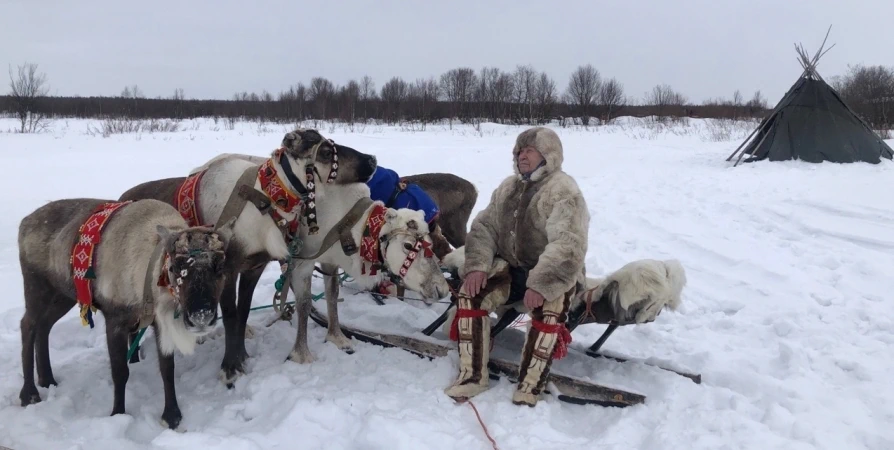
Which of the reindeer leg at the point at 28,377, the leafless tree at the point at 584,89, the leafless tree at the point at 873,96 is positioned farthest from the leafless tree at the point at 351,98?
the reindeer leg at the point at 28,377

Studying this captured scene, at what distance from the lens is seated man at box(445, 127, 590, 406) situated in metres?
3.50

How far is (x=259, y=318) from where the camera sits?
522 cm

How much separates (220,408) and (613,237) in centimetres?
573

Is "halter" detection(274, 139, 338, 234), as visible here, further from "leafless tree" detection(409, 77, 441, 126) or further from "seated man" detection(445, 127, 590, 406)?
"leafless tree" detection(409, 77, 441, 126)

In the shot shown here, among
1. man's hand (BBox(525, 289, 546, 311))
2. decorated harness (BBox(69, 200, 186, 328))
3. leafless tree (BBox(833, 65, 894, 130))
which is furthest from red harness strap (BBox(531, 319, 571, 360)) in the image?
leafless tree (BBox(833, 65, 894, 130))

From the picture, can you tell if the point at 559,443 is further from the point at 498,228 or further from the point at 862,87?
the point at 862,87

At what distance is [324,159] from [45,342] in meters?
2.20

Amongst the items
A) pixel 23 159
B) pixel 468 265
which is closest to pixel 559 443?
pixel 468 265

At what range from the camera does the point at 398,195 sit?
198 inches

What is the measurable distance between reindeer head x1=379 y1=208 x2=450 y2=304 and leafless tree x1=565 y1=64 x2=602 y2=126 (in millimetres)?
41582

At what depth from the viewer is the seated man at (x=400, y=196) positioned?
4.93 m

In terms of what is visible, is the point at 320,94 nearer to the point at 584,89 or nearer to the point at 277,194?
the point at 584,89

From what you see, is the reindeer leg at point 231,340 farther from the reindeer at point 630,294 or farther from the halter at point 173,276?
the reindeer at point 630,294

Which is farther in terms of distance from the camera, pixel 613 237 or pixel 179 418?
pixel 613 237
